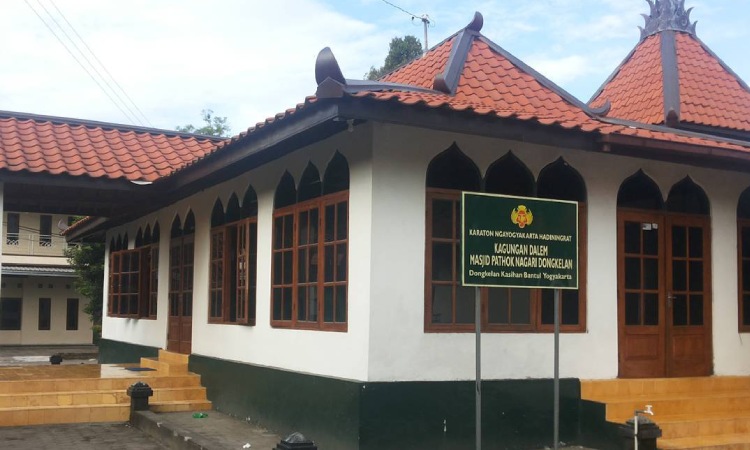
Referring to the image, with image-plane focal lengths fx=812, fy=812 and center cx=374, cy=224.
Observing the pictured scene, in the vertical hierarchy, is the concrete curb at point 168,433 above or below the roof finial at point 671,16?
below

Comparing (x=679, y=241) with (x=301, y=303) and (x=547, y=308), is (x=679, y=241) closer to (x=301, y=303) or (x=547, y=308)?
(x=547, y=308)

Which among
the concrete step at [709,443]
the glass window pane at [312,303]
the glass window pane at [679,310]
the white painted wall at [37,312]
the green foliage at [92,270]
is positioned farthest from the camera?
the white painted wall at [37,312]

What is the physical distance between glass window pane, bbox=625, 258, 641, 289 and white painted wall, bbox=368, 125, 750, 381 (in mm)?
267

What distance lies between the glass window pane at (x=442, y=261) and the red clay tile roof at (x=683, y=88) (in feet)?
15.2

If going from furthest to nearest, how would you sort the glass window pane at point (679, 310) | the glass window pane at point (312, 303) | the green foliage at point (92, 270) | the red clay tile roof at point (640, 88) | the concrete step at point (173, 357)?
the green foliage at point (92, 270) < the concrete step at point (173, 357) < the red clay tile roof at point (640, 88) < the glass window pane at point (679, 310) < the glass window pane at point (312, 303)

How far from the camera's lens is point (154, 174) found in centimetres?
1188

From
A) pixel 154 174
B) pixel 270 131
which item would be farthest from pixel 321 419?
pixel 154 174

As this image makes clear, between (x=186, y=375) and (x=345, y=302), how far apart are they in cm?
503

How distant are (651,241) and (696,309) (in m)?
1.02

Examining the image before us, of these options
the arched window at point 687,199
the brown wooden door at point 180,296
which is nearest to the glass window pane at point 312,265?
the arched window at point 687,199

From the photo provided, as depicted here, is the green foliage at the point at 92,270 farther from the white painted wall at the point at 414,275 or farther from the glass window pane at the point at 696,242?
the glass window pane at the point at 696,242

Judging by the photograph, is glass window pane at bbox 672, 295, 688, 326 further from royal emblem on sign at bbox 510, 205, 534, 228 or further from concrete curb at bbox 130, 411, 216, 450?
concrete curb at bbox 130, 411, 216, 450

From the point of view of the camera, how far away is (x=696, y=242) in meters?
9.50

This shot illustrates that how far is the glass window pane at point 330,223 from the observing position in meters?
8.44
